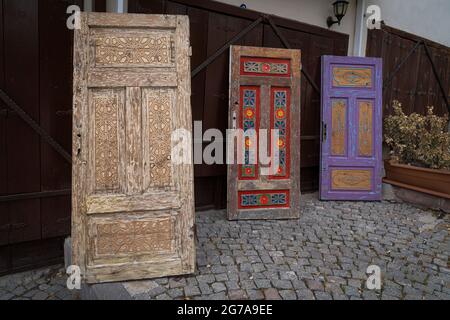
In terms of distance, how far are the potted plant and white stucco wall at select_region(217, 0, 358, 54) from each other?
1601 mm

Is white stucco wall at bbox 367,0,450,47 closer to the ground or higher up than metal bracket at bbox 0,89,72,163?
higher up

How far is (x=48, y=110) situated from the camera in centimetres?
338

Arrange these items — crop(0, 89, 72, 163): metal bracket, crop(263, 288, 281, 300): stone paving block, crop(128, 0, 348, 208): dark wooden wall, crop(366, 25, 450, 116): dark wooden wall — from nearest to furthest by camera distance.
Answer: crop(263, 288, 281, 300): stone paving block → crop(0, 89, 72, 163): metal bracket → crop(128, 0, 348, 208): dark wooden wall → crop(366, 25, 450, 116): dark wooden wall

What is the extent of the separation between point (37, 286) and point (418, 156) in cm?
522

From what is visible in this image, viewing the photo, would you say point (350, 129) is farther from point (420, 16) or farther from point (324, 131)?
point (420, 16)

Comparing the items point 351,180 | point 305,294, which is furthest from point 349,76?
point 305,294

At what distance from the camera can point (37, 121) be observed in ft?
10.9

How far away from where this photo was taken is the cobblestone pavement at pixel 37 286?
3.19 m

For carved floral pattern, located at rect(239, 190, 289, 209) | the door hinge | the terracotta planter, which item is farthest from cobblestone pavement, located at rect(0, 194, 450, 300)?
the door hinge

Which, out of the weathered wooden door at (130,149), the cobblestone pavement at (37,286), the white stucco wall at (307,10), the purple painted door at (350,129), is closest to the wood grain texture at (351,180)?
the purple painted door at (350,129)

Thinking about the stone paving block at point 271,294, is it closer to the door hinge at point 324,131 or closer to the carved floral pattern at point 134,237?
the carved floral pattern at point 134,237

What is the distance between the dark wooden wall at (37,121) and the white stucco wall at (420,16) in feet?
16.8

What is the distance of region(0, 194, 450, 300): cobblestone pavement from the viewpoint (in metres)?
2.76

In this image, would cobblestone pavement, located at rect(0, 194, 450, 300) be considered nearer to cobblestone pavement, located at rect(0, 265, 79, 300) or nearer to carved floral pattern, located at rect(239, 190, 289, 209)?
cobblestone pavement, located at rect(0, 265, 79, 300)
